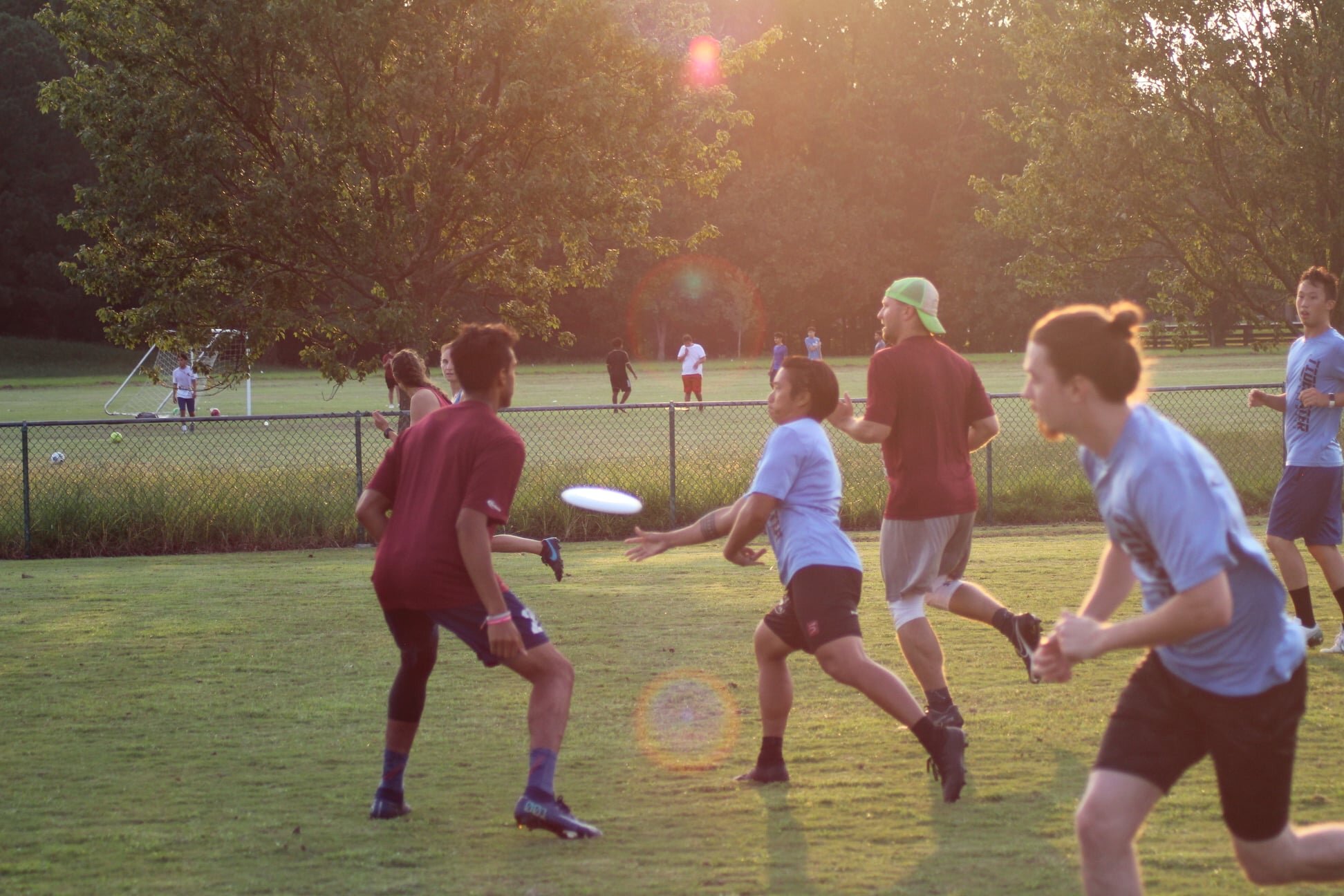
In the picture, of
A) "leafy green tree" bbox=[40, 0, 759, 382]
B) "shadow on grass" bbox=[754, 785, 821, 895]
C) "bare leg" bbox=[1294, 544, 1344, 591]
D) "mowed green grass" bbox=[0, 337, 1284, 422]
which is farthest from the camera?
"mowed green grass" bbox=[0, 337, 1284, 422]

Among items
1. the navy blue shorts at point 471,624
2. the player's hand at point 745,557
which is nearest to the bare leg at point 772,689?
the player's hand at point 745,557

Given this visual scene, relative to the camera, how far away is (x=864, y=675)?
509cm

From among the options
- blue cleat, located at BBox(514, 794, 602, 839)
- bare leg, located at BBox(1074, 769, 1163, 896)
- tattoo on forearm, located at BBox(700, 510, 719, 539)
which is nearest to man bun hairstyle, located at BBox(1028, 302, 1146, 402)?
Answer: bare leg, located at BBox(1074, 769, 1163, 896)

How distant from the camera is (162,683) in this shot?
25.9 feet

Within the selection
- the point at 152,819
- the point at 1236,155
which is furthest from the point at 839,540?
the point at 1236,155

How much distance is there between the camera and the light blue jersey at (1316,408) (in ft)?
25.6

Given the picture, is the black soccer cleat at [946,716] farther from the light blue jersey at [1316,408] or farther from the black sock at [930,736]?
the light blue jersey at [1316,408]

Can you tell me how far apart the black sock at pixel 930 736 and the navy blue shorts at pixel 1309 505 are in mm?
3646

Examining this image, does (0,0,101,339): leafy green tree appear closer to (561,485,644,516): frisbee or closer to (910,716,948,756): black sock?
(561,485,644,516): frisbee

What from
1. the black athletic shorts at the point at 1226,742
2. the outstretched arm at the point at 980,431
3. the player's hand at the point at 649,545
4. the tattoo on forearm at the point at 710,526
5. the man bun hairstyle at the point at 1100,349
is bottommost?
the black athletic shorts at the point at 1226,742

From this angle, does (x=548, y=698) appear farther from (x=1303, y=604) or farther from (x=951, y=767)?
(x=1303, y=604)

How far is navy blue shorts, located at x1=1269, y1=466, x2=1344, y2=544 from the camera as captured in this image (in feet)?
25.9

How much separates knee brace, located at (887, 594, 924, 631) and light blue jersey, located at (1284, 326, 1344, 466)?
322cm

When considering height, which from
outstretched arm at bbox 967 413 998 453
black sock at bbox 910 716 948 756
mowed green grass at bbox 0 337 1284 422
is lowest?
mowed green grass at bbox 0 337 1284 422
